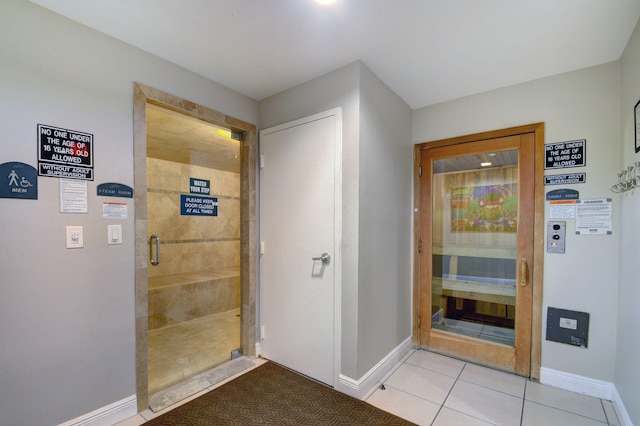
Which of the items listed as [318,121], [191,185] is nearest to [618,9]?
[318,121]

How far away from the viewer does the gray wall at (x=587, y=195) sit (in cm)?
211

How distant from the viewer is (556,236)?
229 centimetres

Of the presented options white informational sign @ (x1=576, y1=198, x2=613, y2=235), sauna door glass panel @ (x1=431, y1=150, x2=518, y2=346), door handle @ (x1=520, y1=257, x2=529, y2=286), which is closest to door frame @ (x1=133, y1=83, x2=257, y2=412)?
sauna door glass panel @ (x1=431, y1=150, x2=518, y2=346)

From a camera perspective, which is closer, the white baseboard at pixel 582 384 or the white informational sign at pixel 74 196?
the white informational sign at pixel 74 196

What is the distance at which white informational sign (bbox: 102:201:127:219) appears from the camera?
1.84 metres

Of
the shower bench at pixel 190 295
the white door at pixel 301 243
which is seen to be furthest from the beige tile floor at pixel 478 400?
the shower bench at pixel 190 295

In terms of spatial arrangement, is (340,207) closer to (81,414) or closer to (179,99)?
(179,99)

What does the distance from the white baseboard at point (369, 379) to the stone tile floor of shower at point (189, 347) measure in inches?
50.5

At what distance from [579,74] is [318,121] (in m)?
2.16

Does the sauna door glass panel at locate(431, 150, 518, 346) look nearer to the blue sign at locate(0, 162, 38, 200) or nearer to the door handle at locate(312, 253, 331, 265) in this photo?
the door handle at locate(312, 253, 331, 265)

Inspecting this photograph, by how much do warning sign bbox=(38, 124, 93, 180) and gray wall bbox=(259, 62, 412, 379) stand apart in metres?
1.50

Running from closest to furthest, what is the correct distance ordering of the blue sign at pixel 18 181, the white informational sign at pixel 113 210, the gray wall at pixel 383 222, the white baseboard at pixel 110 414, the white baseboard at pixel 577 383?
the blue sign at pixel 18 181, the white baseboard at pixel 110 414, the white informational sign at pixel 113 210, the white baseboard at pixel 577 383, the gray wall at pixel 383 222

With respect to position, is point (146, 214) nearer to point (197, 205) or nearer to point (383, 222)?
point (197, 205)

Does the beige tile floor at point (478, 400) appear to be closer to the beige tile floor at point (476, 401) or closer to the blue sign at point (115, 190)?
the beige tile floor at point (476, 401)
